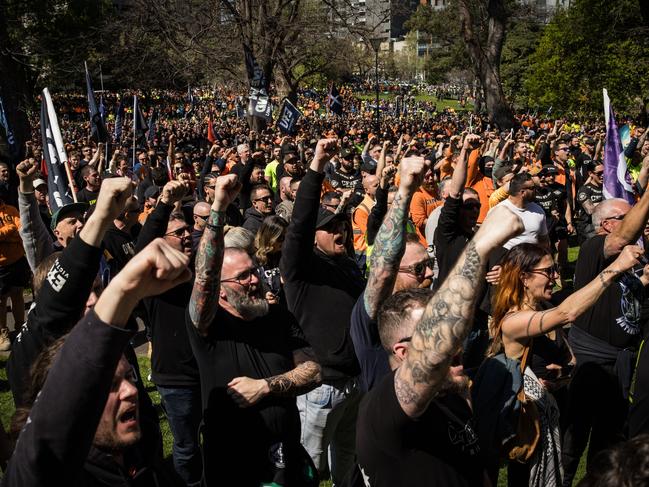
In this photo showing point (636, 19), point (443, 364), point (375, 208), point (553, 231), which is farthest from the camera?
point (636, 19)

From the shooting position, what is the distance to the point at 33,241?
491cm

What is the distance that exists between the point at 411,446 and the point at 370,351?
0.87 meters

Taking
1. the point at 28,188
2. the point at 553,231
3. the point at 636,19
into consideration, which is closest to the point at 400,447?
the point at 28,188

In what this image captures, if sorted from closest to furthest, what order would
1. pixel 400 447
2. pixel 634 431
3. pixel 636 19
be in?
pixel 400 447, pixel 634 431, pixel 636 19

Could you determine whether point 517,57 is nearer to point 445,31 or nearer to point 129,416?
point 445,31

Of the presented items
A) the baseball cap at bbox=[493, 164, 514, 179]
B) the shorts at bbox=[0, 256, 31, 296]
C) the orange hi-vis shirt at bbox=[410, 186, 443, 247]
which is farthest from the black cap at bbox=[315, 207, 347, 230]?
the shorts at bbox=[0, 256, 31, 296]

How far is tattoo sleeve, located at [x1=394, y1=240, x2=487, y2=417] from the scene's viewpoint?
81.5 inches

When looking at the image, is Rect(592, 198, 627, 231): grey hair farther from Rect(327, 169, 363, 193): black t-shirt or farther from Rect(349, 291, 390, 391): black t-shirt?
Rect(327, 169, 363, 193): black t-shirt

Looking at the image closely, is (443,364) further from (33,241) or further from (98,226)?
(33,241)

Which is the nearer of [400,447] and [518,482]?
[400,447]

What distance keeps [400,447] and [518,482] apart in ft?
6.33

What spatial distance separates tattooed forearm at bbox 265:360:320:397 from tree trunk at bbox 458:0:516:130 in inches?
1050

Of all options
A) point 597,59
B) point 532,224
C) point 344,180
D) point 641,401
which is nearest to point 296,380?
point 641,401

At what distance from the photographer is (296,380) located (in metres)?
3.42
